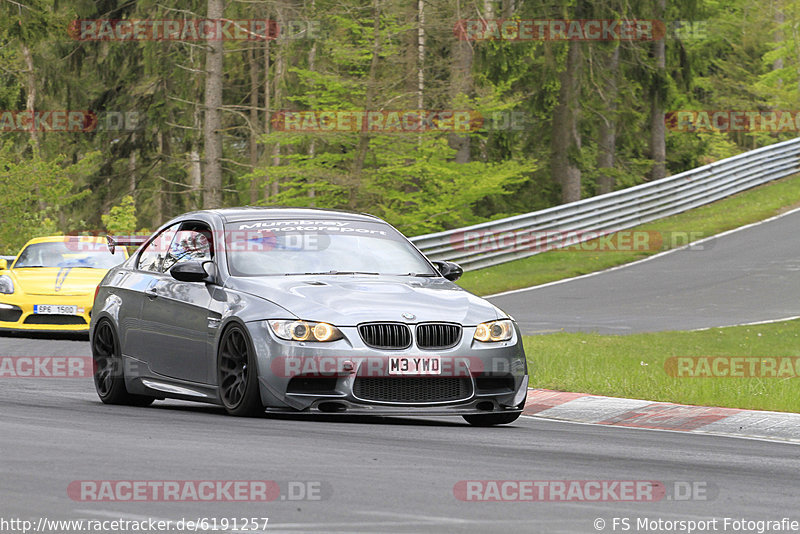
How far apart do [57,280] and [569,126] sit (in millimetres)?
22606

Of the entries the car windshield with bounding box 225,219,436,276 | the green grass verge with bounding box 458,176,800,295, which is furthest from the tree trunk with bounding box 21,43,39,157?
the car windshield with bounding box 225,219,436,276

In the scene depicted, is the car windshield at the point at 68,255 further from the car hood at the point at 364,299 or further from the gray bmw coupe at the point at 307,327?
the car hood at the point at 364,299

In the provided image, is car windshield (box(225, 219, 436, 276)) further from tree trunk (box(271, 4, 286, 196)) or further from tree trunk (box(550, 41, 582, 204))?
tree trunk (box(550, 41, 582, 204))

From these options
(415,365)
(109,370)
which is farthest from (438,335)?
(109,370)

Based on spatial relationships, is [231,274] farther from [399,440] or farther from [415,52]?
[415,52]

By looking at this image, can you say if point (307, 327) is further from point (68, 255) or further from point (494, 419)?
point (68, 255)

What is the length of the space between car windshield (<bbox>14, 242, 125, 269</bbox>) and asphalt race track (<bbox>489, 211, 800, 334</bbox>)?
647 centimetres

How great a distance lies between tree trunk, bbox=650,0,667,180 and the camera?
42.2m

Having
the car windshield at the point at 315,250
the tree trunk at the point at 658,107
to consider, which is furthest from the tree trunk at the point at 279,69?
the car windshield at the point at 315,250

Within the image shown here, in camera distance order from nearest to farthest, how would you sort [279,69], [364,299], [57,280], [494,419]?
[364,299] → [494,419] → [57,280] → [279,69]

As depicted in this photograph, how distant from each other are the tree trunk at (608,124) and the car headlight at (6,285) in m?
23.0

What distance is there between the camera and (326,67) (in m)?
36.2

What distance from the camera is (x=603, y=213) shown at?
3403 cm

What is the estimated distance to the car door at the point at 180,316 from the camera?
10227 mm
